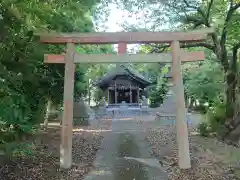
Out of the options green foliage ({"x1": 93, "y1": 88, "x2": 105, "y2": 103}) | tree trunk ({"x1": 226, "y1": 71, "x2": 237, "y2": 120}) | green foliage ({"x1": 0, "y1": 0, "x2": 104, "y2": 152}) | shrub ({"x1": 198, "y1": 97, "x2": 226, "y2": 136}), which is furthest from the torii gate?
green foliage ({"x1": 93, "y1": 88, "x2": 105, "y2": 103})

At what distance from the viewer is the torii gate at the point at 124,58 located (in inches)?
357

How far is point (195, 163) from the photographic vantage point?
9586 millimetres

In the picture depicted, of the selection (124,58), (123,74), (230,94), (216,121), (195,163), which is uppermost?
(123,74)

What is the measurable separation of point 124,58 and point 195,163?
3652 mm

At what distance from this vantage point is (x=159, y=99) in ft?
127

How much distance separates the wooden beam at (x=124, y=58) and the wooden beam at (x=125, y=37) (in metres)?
0.39

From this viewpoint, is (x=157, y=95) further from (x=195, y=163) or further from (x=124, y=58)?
(x=124, y=58)

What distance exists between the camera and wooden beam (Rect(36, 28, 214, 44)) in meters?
9.15

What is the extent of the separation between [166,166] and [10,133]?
4396 mm

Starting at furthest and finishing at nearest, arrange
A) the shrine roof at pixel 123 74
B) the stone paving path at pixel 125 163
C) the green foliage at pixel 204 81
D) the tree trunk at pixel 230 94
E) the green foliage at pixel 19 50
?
the shrine roof at pixel 123 74
the green foliage at pixel 204 81
the tree trunk at pixel 230 94
the stone paving path at pixel 125 163
the green foliage at pixel 19 50

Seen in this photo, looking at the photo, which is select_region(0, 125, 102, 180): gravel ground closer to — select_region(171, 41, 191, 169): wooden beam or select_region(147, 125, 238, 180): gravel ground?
select_region(147, 125, 238, 180): gravel ground

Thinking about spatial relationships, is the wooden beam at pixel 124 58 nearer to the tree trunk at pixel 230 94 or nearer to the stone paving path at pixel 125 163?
the stone paving path at pixel 125 163

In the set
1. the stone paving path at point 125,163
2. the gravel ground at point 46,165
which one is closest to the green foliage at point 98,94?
the stone paving path at point 125,163

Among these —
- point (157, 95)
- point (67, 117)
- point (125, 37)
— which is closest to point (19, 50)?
point (67, 117)
